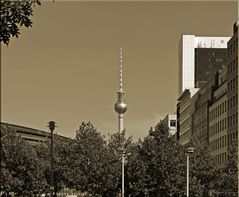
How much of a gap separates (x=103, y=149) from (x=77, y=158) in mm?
3230

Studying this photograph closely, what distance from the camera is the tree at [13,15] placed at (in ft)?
31.1

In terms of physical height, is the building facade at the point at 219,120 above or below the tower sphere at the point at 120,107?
below

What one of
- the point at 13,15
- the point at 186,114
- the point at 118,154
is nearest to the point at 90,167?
the point at 118,154

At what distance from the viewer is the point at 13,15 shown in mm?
9617

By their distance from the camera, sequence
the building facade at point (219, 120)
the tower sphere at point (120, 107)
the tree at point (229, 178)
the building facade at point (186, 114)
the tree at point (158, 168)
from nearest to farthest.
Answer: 1. the tree at point (158, 168)
2. the tree at point (229, 178)
3. the building facade at point (219, 120)
4. the building facade at point (186, 114)
5. the tower sphere at point (120, 107)

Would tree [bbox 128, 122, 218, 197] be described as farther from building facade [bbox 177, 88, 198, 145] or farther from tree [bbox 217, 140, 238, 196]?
building facade [bbox 177, 88, 198, 145]

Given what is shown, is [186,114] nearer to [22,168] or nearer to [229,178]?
[229,178]

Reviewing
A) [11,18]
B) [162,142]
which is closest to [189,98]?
[162,142]

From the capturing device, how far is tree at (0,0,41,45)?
948 centimetres

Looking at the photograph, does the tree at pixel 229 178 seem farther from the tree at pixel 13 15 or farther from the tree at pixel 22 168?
the tree at pixel 13 15

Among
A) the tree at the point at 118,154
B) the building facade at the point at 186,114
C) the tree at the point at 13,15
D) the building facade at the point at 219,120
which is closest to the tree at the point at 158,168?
the tree at the point at 118,154

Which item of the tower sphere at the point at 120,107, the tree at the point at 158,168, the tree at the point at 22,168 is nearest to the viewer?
the tree at the point at 22,168

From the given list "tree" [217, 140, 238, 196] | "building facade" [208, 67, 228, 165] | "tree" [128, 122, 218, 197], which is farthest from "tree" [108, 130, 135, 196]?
"building facade" [208, 67, 228, 165]

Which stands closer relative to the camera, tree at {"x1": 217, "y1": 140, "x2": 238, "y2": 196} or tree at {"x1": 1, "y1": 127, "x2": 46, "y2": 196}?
tree at {"x1": 1, "y1": 127, "x2": 46, "y2": 196}
